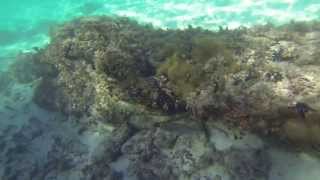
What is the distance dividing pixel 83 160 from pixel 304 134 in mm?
3120

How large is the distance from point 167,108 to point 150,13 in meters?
10.8

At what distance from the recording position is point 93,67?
6.88 meters

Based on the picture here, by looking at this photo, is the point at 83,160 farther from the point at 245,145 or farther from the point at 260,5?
the point at 260,5

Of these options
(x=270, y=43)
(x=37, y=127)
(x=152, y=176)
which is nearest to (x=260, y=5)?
(x=270, y=43)

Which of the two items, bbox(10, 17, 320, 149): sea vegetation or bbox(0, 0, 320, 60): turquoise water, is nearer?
bbox(10, 17, 320, 149): sea vegetation

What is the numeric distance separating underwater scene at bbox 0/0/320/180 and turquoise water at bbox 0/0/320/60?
5.19m

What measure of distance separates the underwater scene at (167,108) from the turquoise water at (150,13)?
204 inches

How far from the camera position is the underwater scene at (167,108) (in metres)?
4.83

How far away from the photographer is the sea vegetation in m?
4.91

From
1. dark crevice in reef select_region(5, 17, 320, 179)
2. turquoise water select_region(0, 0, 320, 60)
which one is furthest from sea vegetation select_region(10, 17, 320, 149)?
turquoise water select_region(0, 0, 320, 60)

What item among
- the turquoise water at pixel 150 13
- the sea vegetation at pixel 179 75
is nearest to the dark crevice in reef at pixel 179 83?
the sea vegetation at pixel 179 75

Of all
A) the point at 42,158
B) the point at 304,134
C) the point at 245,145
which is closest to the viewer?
the point at 304,134

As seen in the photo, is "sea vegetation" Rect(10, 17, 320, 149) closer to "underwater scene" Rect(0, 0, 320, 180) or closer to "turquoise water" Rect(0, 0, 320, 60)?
"underwater scene" Rect(0, 0, 320, 180)

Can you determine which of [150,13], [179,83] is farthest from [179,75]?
[150,13]
